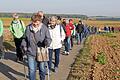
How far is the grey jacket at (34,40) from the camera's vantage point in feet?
31.4

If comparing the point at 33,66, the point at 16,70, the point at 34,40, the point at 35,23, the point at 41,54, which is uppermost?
the point at 35,23

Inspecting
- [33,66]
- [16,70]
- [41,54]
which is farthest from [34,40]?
[16,70]

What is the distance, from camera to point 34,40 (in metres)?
9.59

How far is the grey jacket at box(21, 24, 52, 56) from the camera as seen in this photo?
9562mm

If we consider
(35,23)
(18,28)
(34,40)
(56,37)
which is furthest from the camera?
(18,28)

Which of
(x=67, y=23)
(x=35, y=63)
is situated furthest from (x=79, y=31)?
(x=35, y=63)

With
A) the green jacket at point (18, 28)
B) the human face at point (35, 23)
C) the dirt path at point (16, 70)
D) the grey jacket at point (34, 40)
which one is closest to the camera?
the human face at point (35, 23)

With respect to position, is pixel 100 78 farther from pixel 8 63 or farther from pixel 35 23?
pixel 8 63

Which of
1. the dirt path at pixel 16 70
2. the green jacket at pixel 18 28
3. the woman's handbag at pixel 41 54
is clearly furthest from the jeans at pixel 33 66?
the green jacket at pixel 18 28

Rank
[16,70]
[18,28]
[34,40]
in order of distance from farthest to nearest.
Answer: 1. [18,28]
2. [16,70]
3. [34,40]

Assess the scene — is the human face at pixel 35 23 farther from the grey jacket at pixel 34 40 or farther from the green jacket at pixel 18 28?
the green jacket at pixel 18 28

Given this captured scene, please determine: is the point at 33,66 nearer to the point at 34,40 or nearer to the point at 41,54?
the point at 41,54

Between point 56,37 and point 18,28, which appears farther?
point 18,28

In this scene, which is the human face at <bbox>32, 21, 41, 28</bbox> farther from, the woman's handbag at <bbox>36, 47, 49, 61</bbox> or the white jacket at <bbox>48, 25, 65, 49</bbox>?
the white jacket at <bbox>48, 25, 65, 49</bbox>
